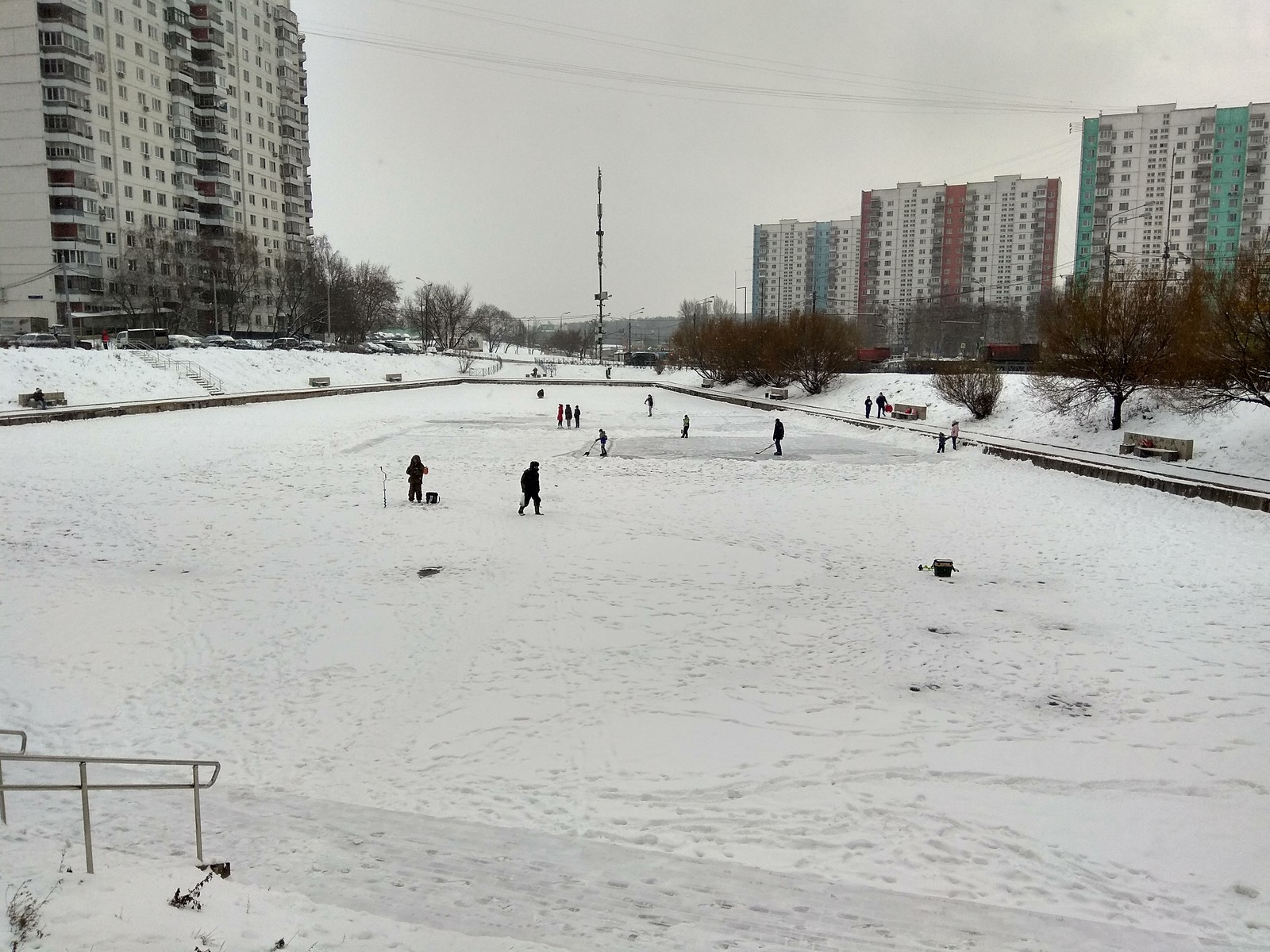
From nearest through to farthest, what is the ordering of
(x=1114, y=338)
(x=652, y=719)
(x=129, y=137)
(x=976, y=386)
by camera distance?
(x=652, y=719) < (x=1114, y=338) < (x=976, y=386) < (x=129, y=137)

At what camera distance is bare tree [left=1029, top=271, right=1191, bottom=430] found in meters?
26.6

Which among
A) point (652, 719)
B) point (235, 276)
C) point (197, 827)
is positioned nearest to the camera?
point (197, 827)

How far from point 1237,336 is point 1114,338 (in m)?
7.21

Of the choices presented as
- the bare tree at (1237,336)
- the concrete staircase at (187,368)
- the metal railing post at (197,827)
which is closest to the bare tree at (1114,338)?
the bare tree at (1237,336)

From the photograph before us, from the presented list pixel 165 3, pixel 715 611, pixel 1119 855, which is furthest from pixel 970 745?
pixel 165 3

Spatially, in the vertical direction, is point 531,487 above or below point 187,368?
below

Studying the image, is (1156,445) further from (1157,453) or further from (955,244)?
(955,244)

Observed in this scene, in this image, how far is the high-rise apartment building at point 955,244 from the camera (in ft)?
367

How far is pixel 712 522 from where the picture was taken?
56.8 feet

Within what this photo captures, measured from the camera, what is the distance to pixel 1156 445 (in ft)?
79.1

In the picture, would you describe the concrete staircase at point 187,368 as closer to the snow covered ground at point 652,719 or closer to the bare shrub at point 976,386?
the snow covered ground at point 652,719

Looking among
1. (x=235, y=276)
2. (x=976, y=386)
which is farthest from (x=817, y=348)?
(x=235, y=276)

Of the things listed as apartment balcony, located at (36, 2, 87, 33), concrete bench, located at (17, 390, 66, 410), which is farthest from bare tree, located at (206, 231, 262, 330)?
concrete bench, located at (17, 390, 66, 410)

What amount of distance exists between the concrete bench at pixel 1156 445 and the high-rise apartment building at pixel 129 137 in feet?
186
